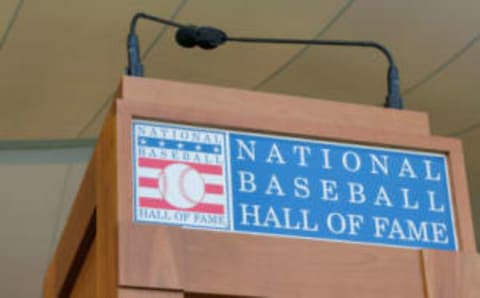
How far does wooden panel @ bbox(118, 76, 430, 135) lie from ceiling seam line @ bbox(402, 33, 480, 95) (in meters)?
2.00

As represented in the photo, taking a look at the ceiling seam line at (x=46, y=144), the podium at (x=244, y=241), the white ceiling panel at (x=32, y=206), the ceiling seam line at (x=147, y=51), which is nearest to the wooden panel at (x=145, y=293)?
the podium at (x=244, y=241)

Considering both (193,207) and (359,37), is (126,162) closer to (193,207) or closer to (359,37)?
(193,207)

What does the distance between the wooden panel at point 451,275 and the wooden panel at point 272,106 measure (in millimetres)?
151

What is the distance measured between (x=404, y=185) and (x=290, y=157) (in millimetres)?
123

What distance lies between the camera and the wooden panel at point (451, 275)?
1058 mm

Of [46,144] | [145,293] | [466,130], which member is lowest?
[145,293]

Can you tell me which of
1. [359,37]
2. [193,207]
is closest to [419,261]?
[193,207]

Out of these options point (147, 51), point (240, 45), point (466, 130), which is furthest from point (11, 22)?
point (466, 130)

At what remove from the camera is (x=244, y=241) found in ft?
3.33

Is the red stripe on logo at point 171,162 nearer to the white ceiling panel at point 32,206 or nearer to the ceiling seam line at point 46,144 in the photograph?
the ceiling seam line at point 46,144

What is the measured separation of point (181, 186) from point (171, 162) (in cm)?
3

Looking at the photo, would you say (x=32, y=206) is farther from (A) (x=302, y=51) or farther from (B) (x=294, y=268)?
(B) (x=294, y=268)

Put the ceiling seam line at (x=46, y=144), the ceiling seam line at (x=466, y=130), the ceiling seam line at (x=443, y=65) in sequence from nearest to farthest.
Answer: the ceiling seam line at (x=443, y=65) → the ceiling seam line at (x=466, y=130) → the ceiling seam line at (x=46, y=144)

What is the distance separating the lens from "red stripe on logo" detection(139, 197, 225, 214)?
101 centimetres
